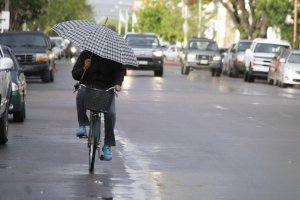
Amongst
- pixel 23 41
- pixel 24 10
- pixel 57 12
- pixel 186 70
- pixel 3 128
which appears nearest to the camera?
pixel 3 128

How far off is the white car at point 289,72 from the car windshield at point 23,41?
9.60 metres

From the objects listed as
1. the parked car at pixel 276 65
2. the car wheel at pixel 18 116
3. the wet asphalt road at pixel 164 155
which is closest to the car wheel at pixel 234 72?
the parked car at pixel 276 65

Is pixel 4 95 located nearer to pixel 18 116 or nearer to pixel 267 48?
pixel 18 116

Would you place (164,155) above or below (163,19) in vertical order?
below

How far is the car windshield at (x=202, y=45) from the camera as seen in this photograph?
5341 cm

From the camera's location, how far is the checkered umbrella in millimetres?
12258

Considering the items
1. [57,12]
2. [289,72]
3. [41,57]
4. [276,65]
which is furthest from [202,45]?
[57,12]

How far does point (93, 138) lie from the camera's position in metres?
12.4

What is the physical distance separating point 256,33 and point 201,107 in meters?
43.9

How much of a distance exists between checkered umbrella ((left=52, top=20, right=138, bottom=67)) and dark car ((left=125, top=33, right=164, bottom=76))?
33.4 meters

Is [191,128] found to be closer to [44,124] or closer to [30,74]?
[44,124]

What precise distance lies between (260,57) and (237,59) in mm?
4153

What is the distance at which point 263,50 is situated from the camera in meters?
47.9

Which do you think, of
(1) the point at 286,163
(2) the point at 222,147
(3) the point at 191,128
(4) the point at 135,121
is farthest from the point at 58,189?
(4) the point at 135,121
